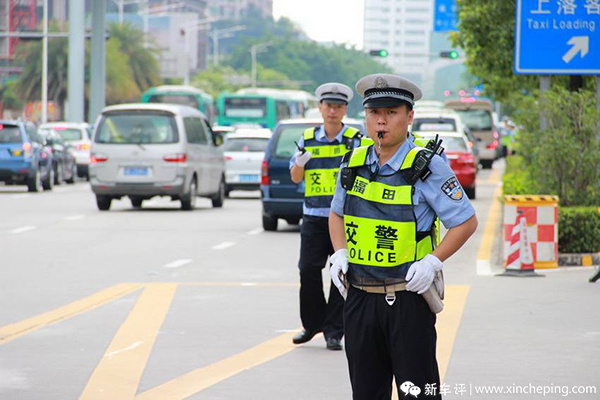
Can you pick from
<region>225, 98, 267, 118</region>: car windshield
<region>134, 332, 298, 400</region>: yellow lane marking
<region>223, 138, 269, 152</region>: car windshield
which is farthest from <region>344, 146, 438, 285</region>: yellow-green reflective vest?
<region>225, 98, 267, 118</region>: car windshield

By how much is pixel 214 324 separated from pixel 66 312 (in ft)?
4.48

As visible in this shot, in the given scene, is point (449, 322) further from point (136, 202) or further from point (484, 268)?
point (136, 202)

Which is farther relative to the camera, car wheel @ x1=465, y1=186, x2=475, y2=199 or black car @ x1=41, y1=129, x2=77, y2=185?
black car @ x1=41, y1=129, x2=77, y2=185

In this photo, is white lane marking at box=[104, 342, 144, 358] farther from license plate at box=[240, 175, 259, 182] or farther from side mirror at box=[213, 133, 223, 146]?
license plate at box=[240, 175, 259, 182]

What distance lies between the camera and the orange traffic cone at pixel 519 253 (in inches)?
566

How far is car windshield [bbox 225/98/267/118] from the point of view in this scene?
6266cm

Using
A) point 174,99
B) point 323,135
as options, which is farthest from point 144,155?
point 174,99

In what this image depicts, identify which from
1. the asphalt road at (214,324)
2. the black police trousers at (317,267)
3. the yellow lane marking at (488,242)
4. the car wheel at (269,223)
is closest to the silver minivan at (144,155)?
the car wheel at (269,223)

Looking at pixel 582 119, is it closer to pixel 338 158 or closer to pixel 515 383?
pixel 338 158

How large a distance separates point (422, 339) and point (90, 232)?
15081mm

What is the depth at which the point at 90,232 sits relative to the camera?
20.3 m

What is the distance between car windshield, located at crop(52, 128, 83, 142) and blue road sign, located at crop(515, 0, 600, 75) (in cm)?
2615

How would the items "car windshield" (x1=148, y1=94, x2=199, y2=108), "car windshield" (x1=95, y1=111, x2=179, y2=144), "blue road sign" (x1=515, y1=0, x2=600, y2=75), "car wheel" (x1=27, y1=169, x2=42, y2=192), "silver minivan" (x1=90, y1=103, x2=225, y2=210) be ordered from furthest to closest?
"car windshield" (x1=148, y1=94, x2=199, y2=108)
"car wheel" (x1=27, y1=169, x2=42, y2=192)
"car windshield" (x1=95, y1=111, x2=179, y2=144)
"silver minivan" (x1=90, y1=103, x2=225, y2=210)
"blue road sign" (x1=515, y1=0, x2=600, y2=75)

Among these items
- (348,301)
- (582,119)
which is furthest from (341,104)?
(582,119)
